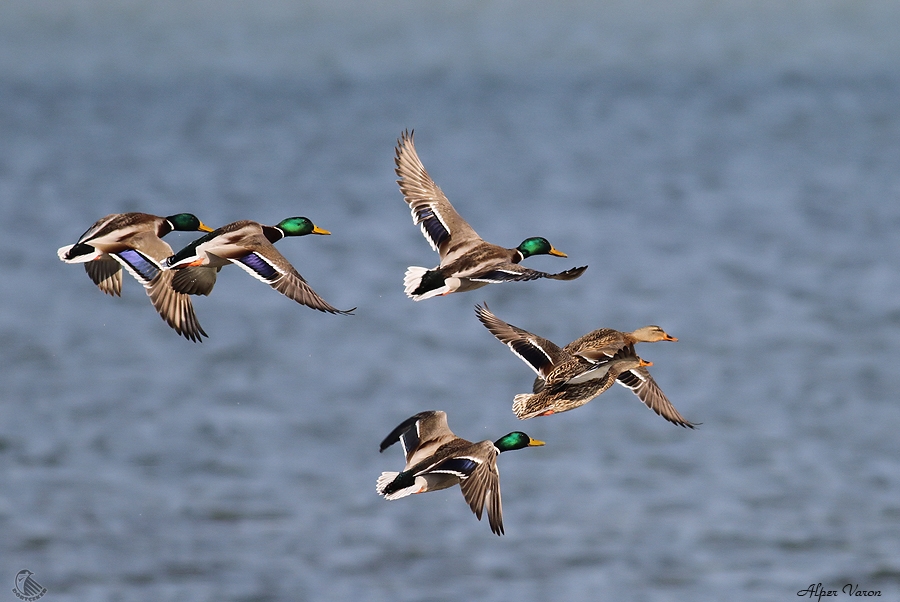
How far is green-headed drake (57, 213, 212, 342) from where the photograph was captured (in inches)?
295

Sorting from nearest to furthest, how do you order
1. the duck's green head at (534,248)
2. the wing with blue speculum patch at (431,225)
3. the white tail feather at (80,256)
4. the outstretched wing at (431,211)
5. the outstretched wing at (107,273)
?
the white tail feather at (80,256)
the outstretched wing at (107,273)
the duck's green head at (534,248)
the outstretched wing at (431,211)
the wing with blue speculum patch at (431,225)

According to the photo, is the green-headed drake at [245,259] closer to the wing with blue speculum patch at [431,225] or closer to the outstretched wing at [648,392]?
the wing with blue speculum patch at [431,225]

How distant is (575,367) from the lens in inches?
307

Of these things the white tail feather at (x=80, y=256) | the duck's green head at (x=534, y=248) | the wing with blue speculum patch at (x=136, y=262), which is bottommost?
the white tail feather at (x=80, y=256)

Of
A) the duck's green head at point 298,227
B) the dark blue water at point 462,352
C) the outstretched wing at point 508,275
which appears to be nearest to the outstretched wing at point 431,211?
the duck's green head at point 298,227

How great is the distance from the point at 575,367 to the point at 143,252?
2148mm

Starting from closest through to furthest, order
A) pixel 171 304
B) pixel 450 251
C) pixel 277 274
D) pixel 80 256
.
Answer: pixel 277 274 < pixel 80 256 < pixel 171 304 < pixel 450 251

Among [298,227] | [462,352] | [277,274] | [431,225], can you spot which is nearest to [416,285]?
[298,227]

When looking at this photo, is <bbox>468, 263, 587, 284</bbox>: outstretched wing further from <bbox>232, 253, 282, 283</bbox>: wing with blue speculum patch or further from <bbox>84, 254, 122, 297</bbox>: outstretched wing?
<bbox>84, 254, 122, 297</bbox>: outstretched wing

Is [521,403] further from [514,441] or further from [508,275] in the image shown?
[514,441]

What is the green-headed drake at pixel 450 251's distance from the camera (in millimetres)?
7715

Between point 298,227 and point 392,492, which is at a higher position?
point 298,227

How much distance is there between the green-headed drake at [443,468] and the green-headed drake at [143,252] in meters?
1.19

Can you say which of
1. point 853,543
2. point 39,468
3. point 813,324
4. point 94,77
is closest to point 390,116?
point 94,77
